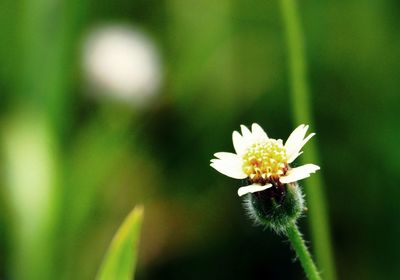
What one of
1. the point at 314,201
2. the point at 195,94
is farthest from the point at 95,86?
the point at 314,201

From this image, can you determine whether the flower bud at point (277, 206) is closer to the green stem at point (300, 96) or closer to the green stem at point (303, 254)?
the green stem at point (303, 254)

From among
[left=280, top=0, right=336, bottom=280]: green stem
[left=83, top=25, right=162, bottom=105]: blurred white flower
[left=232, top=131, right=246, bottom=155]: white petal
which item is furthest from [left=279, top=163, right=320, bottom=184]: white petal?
[left=83, top=25, right=162, bottom=105]: blurred white flower

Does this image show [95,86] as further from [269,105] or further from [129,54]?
[269,105]

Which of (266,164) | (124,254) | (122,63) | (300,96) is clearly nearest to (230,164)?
(266,164)

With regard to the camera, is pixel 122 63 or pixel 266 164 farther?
pixel 122 63

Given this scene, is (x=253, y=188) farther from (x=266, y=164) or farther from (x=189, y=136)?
(x=189, y=136)

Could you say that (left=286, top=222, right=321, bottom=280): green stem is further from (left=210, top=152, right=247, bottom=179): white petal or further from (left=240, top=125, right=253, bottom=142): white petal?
(left=240, top=125, right=253, bottom=142): white petal
